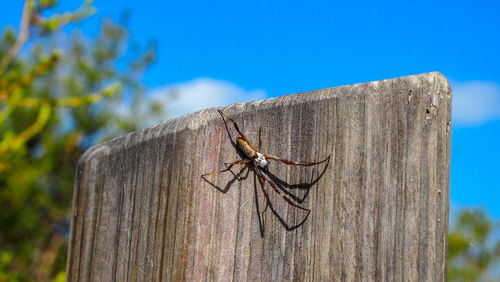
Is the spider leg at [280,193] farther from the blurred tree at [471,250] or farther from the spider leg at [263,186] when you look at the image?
the blurred tree at [471,250]

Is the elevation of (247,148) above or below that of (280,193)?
above

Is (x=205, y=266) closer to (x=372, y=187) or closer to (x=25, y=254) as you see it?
(x=372, y=187)

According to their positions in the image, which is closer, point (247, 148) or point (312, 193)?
point (312, 193)

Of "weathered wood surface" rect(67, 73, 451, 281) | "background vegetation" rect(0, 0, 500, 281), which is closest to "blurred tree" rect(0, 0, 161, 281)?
"background vegetation" rect(0, 0, 500, 281)

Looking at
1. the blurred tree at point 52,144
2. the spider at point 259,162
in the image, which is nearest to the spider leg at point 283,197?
the spider at point 259,162

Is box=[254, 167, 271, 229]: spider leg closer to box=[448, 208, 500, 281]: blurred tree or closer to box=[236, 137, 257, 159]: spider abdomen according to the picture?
box=[236, 137, 257, 159]: spider abdomen

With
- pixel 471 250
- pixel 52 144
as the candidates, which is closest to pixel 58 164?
pixel 52 144

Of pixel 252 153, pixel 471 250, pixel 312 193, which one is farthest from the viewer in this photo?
pixel 471 250

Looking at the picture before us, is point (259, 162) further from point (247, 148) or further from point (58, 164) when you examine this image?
point (58, 164)

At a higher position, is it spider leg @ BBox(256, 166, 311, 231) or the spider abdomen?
the spider abdomen
